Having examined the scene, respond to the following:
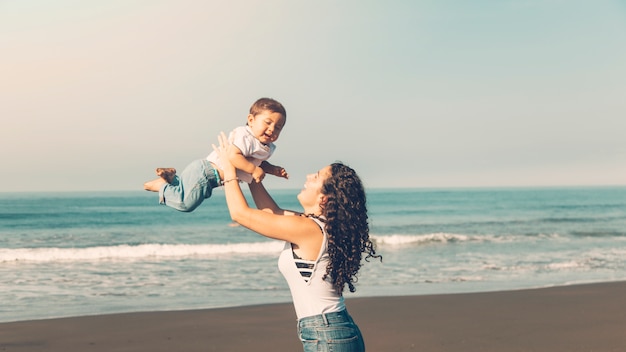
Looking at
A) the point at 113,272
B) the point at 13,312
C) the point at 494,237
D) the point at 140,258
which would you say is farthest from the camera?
the point at 494,237

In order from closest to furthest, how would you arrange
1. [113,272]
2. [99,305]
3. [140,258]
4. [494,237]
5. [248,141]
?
[248,141] < [99,305] < [113,272] < [140,258] < [494,237]

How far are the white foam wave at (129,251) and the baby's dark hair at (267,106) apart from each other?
14428 millimetres

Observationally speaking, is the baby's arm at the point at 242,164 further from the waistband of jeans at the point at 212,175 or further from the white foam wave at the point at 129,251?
the white foam wave at the point at 129,251

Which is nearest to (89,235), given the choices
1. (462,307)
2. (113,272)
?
(113,272)

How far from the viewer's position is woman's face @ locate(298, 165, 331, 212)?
327 centimetres

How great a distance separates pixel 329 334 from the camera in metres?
3.14

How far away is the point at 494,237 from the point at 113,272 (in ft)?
44.0

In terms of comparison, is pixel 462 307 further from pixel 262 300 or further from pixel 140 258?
pixel 140 258

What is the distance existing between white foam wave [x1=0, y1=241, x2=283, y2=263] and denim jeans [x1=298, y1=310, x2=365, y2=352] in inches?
598

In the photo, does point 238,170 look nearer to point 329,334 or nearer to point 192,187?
point 192,187

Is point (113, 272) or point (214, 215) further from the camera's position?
point (214, 215)

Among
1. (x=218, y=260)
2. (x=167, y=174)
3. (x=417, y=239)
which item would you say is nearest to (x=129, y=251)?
(x=218, y=260)

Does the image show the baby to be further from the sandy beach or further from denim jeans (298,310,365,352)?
the sandy beach

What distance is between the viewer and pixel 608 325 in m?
8.91
